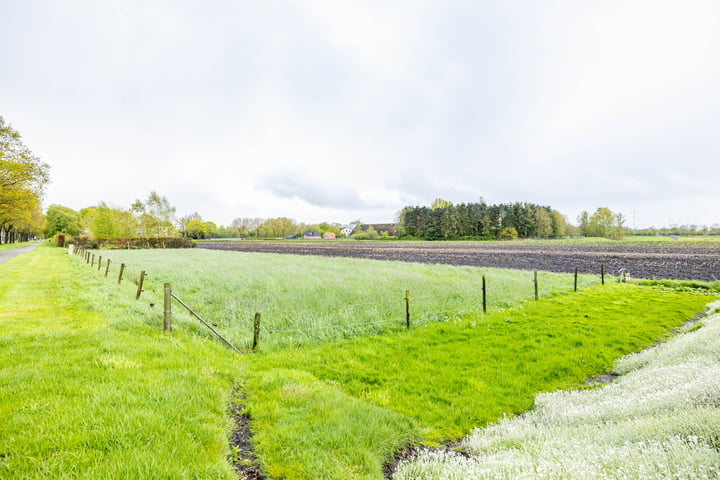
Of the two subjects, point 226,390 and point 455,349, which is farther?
point 455,349

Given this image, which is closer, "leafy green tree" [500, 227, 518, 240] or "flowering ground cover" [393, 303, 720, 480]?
"flowering ground cover" [393, 303, 720, 480]

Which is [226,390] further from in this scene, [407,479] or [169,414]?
[407,479]

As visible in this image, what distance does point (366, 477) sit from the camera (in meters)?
3.98

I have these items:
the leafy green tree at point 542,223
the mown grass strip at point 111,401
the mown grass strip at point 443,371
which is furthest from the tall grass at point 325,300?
the leafy green tree at point 542,223

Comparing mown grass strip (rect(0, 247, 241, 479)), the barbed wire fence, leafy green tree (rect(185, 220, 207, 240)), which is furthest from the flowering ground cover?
leafy green tree (rect(185, 220, 207, 240))

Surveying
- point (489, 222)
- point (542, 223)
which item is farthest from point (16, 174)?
point (542, 223)

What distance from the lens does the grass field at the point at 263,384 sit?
4039 millimetres

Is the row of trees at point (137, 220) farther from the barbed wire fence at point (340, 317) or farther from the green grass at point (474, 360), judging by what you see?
the green grass at point (474, 360)

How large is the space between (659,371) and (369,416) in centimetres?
602

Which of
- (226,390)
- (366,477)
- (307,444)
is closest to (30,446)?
(226,390)

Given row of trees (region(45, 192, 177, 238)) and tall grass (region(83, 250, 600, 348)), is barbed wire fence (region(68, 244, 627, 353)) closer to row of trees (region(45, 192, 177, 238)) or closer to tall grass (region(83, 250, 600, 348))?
Answer: tall grass (region(83, 250, 600, 348))

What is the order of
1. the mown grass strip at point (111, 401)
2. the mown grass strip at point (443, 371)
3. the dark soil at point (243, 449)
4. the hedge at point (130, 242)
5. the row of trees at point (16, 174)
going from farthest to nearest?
1. the hedge at point (130, 242)
2. the row of trees at point (16, 174)
3. the mown grass strip at point (443, 371)
4. the dark soil at point (243, 449)
5. the mown grass strip at point (111, 401)

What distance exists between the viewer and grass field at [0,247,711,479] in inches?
159

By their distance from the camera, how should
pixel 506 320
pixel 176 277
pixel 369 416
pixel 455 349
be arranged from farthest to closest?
1. pixel 176 277
2. pixel 506 320
3. pixel 455 349
4. pixel 369 416
